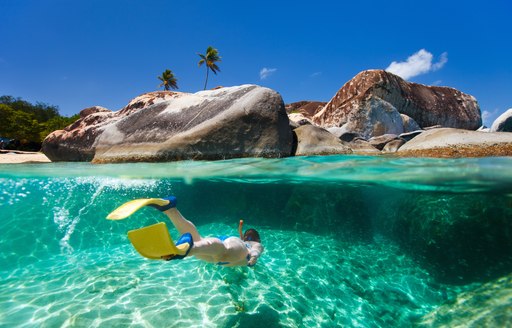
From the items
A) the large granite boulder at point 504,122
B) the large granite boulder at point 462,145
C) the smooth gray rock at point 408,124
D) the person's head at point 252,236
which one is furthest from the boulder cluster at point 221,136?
the large granite boulder at point 504,122

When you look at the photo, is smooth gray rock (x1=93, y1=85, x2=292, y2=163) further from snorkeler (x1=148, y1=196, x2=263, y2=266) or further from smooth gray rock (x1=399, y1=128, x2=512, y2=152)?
snorkeler (x1=148, y1=196, x2=263, y2=266)

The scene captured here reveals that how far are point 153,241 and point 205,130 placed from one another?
25.4 ft

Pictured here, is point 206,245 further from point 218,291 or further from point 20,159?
point 20,159

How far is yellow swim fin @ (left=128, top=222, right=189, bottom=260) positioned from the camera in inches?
101

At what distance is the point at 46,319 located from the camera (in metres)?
4.22

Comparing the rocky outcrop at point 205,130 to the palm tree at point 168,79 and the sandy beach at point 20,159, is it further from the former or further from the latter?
the palm tree at point 168,79

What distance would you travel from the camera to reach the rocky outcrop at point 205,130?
397 inches

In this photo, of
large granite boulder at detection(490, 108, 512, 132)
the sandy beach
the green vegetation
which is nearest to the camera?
large granite boulder at detection(490, 108, 512, 132)

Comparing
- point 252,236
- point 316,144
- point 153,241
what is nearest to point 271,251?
point 252,236

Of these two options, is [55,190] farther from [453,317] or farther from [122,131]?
[453,317]

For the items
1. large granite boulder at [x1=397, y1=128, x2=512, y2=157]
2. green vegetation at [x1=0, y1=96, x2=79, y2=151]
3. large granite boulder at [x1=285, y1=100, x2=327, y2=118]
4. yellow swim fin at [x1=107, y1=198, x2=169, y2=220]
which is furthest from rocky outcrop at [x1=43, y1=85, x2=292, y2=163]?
green vegetation at [x1=0, y1=96, x2=79, y2=151]

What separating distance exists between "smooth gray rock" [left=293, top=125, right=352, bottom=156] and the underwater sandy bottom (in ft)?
15.2

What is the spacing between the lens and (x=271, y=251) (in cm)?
769

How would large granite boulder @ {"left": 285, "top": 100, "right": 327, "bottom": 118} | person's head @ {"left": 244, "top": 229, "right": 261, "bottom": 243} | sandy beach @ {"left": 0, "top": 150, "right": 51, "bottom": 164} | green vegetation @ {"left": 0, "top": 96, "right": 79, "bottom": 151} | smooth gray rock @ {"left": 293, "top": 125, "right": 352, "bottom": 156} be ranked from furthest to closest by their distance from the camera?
large granite boulder @ {"left": 285, "top": 100, "right": 327, "bottom": 118} → green vegetation @ {"left": 0, "top": 96, "right": 79, "bottom": 151} → sandy beach @ {"left": 0, "top": 150, "right": 51, "bottom": 164} → smooth gray rock @ {"left": 293, "top": 125, "right": 352, "bottom": 156} → person's head @ {"left": 244, "top": 229, "right": 261, "bottom": 243}
